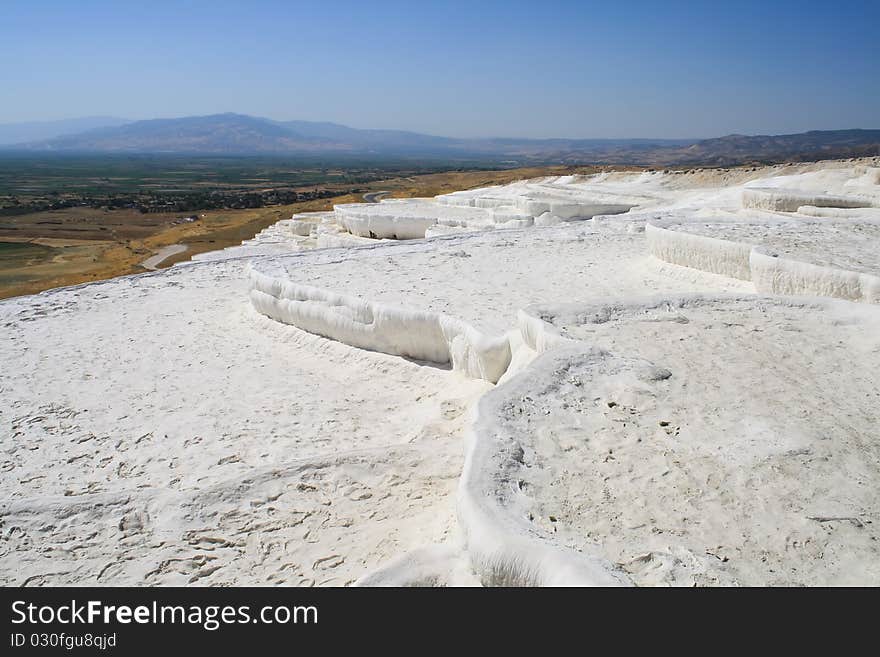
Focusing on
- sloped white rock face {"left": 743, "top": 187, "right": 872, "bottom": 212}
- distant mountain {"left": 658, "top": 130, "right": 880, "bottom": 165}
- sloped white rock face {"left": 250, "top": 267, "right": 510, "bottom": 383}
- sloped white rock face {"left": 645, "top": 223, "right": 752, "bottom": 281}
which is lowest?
sloped white rock face {"left": 250, "top": 267, "right": 510, "bottom": 383}

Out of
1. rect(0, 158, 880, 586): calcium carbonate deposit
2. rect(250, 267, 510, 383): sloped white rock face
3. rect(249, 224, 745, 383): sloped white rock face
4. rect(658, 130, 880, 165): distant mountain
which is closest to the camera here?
rect(0, 158, 880, 586): calcium carbonate deposit

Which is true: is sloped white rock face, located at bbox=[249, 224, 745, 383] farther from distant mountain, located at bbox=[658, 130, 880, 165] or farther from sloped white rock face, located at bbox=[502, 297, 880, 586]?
distant mountain, located at bbox=[658, 130, 880, 165]

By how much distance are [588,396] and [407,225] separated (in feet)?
35.0

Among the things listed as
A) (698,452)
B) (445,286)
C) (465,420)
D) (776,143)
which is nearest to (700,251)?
(445,286)

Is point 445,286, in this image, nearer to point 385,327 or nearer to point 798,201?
point 385,327

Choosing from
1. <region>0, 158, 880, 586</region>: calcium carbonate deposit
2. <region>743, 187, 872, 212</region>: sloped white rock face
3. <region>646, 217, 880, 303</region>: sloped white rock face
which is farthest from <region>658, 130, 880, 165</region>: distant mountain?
<region>0, 158, 880, 586</region>: calcium carbonate deposit

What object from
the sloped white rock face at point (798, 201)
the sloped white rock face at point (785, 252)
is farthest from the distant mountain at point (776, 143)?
the sloped white rock face at point (785, 252)

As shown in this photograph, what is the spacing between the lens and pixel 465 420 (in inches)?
192

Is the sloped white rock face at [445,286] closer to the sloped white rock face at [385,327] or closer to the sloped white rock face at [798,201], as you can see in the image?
the sloped white rock face at [385,327]

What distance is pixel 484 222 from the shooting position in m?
13.8

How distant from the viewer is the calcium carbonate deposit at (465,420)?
275 cm

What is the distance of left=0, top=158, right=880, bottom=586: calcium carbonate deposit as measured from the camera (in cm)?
275
